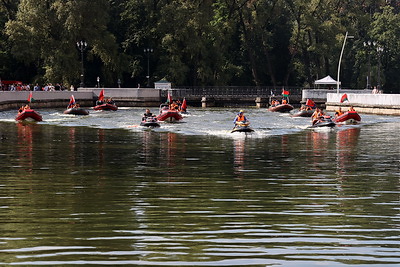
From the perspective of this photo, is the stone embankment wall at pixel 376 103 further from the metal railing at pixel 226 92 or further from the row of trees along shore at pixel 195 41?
the metal railing at pixel 226 92

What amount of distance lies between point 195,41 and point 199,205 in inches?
3121

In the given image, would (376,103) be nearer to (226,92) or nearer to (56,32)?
(226,92)

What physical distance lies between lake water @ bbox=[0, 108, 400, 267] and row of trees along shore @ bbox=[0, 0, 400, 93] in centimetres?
5541

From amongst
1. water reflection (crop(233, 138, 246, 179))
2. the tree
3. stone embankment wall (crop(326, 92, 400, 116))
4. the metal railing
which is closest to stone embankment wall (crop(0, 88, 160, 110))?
the metal railing

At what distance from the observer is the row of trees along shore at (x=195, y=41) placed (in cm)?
8881

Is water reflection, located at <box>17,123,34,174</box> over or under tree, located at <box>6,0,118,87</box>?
under

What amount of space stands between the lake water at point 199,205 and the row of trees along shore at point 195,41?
55406 millimetres

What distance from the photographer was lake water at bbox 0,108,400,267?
38.4 ft

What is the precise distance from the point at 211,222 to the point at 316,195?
456 cm

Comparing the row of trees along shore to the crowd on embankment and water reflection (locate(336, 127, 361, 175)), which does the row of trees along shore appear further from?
water reflection (locate(336, 127, 361, 175))

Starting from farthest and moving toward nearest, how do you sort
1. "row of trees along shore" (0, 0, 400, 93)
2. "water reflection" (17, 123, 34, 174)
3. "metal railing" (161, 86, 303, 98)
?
"metal railing" (161, 86, 303, 98) < "row of trees along shore" (0, 0, 400, 93) < "water reflection" (17, 123, 34, 174)

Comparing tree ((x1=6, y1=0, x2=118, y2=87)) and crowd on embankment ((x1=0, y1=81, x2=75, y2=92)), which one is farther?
tree ((x1=6, y1=0, x2=118, y2=87))

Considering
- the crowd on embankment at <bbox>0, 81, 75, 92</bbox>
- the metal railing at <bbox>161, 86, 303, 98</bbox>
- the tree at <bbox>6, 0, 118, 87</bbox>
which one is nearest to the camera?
the crowd on embankment at <bbox>0, 81, 75, 92</bbox>

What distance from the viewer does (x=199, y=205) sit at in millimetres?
16344
